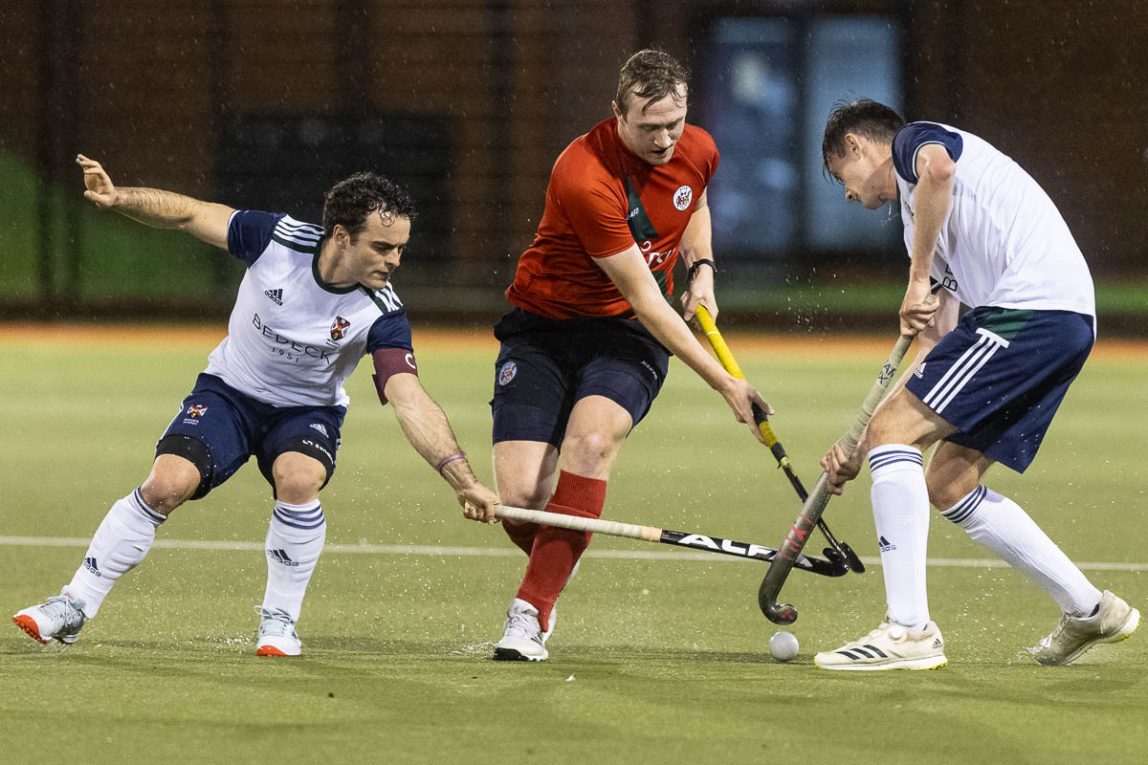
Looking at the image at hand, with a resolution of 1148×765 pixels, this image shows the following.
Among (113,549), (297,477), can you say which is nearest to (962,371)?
(297,477)

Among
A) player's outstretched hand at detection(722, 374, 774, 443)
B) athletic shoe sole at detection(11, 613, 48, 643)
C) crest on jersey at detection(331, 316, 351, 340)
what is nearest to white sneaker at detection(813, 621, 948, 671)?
player's outstretched hand at detection(722, 374, 774, 443)

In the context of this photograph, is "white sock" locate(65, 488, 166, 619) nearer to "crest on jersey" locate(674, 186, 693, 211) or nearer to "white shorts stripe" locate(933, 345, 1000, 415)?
"crest on jersey" locate(674, 186, 693, 211)

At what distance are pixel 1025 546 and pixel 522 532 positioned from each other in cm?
136

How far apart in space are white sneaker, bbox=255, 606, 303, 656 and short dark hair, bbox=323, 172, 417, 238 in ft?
3.23

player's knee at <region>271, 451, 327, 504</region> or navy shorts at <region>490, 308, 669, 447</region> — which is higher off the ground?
navy shorts at <region>490, 308, 669, 447</region>

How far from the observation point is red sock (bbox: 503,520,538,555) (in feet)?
16.1

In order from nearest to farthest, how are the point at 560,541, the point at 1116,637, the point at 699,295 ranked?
the point at 1116,637, the point at 560,541, the point at 699,295

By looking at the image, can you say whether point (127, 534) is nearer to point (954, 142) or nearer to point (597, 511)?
point (597, 511)

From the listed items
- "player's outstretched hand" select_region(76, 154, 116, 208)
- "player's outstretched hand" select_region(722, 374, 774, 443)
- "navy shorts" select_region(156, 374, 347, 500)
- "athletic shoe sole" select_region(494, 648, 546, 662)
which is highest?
"player's outstretched hand" select_region(76, 154, 116, 208)

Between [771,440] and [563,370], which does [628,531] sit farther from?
[563,370]

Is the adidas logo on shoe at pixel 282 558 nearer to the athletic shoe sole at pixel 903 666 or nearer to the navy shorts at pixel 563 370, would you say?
the navy shorts at pixel 563 370

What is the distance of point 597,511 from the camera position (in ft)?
15.3

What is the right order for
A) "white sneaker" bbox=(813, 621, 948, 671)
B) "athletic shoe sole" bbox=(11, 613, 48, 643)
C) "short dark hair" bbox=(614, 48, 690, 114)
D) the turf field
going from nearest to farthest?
1. the turf field
2. "white sneaker" bbox=(813, 621, 948, 671)
3. "athletic shoe sole" bbox=(11, 613, 48, 643)
4. "short dark hair" bbox=(614, 48, 690, 114)

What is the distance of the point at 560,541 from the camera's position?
4633mm
